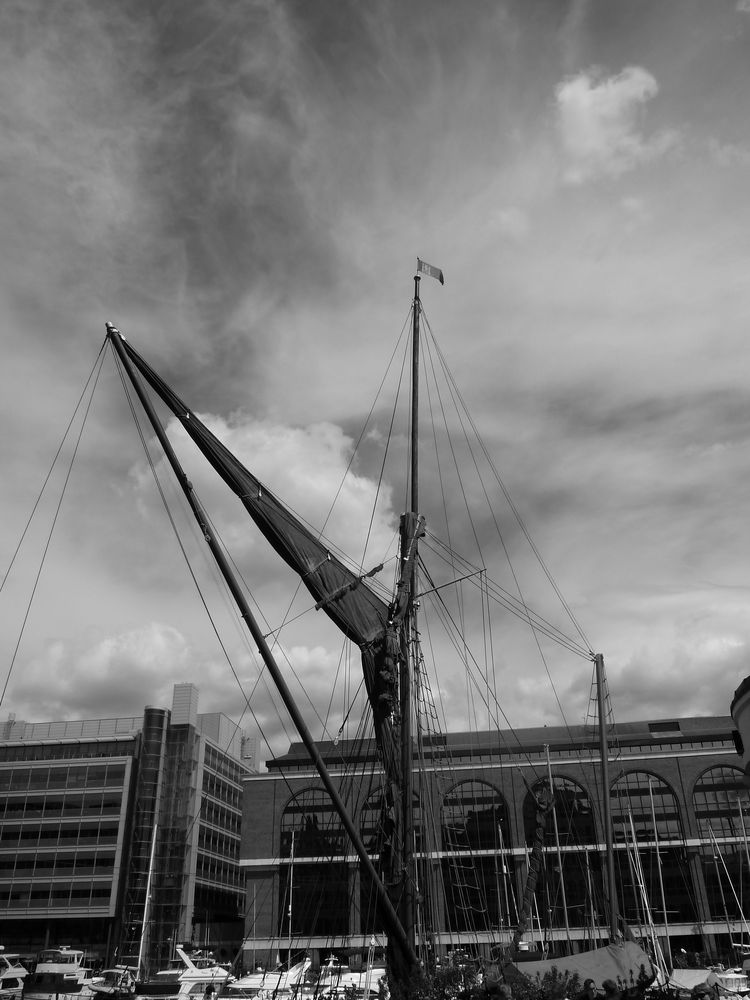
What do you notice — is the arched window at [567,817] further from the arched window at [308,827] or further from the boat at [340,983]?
the boat at [340,983]

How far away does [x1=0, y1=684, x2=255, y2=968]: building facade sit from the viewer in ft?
255

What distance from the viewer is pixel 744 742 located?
15359 mm

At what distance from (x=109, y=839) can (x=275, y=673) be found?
2720 inches

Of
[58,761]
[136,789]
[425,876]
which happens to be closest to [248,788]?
[136,789]

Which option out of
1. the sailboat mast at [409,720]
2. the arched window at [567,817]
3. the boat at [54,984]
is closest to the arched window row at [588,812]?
the arched window at [567,817]

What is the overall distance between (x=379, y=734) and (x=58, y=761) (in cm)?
7093

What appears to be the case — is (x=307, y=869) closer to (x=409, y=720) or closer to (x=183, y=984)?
(x=183, y=984)

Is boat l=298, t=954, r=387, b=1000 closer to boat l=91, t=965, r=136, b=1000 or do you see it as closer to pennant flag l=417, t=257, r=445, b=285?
boat l=91, t=965, r=136, b=1000

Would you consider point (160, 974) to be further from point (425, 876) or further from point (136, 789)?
point (136, 789)

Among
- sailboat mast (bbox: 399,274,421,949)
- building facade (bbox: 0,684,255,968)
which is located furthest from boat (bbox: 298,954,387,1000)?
building facade (bbox: 0,684,255,968)

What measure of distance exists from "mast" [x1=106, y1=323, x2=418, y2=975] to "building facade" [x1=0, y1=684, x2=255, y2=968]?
2448 inches

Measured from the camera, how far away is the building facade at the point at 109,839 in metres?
77.9

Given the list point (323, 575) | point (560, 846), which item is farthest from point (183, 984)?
point (323, 575)

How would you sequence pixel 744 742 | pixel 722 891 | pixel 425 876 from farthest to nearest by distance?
pixel 722 891 → pixel 425 876 → pixel 744 742
